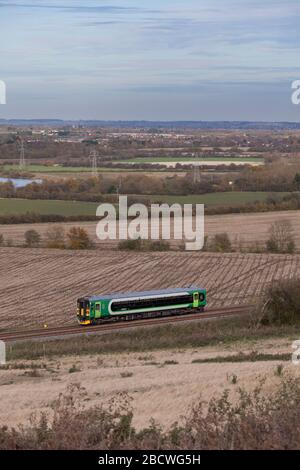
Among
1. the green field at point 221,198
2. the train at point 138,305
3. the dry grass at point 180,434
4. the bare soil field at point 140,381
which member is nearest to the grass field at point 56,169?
the green field at point 221,198

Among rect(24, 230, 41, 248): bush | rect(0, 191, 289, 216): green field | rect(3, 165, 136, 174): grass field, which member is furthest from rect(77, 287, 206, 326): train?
rect(3, 165, 136, 174): grass field

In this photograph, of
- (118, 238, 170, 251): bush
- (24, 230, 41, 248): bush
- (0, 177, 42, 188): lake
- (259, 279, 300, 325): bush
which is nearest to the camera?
(259, 279, 300, 325): bush

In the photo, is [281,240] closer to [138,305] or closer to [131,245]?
[131,245]

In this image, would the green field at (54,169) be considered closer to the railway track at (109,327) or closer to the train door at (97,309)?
the railway track at (109,327)

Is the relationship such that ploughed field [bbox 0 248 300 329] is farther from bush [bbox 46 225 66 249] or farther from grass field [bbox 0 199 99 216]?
grass field [bbox 0 199 99 216]

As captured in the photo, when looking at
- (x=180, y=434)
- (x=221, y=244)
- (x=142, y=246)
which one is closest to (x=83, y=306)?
(x=142, y=246)
